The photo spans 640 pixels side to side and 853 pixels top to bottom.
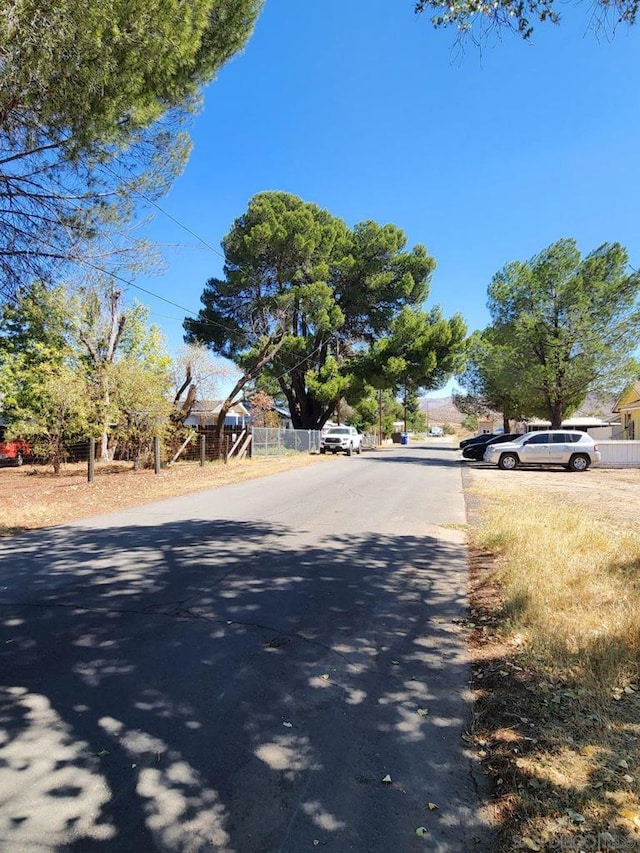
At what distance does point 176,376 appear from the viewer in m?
23.3

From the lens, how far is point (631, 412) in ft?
125

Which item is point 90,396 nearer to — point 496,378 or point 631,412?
point 496,378

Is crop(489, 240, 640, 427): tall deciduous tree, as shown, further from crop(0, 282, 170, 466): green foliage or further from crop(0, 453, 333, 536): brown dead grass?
crop(0, 282, 170, 466): green foliage

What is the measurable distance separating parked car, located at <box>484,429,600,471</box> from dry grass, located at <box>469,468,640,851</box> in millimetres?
15380

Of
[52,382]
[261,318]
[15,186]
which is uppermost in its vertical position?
[261,318]

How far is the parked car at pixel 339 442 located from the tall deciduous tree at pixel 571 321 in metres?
12.0

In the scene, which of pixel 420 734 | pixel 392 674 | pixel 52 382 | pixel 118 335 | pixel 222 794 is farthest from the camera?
pixel 118 335

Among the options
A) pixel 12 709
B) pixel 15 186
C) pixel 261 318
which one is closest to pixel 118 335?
pixel 261 318

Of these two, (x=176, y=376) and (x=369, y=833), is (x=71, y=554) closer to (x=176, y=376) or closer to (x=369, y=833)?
(x=369, y=833)

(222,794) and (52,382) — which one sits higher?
(52,382)

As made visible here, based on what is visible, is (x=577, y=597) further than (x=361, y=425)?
No

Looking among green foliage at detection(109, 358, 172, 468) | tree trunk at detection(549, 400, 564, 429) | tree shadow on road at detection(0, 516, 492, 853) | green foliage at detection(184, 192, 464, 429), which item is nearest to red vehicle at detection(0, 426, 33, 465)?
green foliage at detection(109, 358, 172, 468)

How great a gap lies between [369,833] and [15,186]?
917 cm

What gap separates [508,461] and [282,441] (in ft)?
48.5
